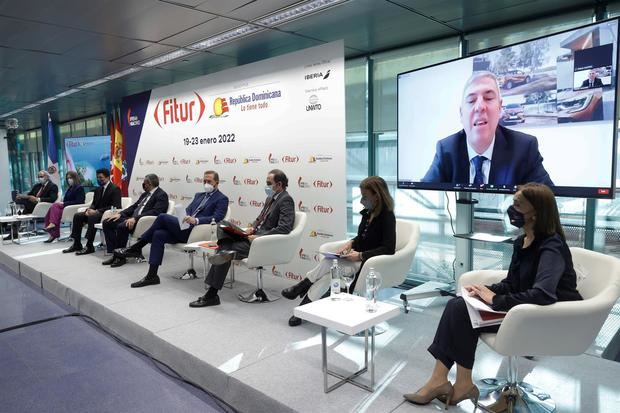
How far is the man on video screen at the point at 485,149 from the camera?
10.7ft

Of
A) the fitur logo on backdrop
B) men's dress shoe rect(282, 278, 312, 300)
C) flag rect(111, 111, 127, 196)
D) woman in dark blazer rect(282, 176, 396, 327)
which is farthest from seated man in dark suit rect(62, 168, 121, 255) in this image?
woman in dark blazer rect(282, 176, 396, 327)

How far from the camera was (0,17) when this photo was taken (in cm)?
401

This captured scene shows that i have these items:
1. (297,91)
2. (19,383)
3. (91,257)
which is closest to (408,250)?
(297,91)

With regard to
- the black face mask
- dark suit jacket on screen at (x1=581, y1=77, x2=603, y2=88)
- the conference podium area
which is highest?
dark suit jacket on screen at (x1=581, y1=77, x2=603, y2=88)

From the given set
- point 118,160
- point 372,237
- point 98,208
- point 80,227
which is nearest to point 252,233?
point 372,237

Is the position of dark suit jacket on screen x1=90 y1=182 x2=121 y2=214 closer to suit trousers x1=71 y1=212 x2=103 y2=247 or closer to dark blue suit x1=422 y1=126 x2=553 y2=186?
suit trousers x1=71 y1=212 x2=103 y2=247

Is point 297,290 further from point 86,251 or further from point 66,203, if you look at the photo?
point 66,203

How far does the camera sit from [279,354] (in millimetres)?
2998

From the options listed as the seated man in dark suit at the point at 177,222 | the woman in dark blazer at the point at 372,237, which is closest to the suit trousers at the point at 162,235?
the seated man in dark suit at the point at 177,222

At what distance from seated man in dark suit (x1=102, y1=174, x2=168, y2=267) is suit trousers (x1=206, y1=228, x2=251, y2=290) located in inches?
69.1

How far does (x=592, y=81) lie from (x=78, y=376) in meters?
3.96

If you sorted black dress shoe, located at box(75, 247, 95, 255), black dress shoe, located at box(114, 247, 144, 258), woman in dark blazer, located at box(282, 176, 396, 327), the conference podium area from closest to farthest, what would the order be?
the conference podium area < woman in dark blazer, located at box(282, 176, 396, 327) < black dress shoe, located at box(114, 247, 144, 258) < black dress shoe, located at box(75, 247, 95, 255)

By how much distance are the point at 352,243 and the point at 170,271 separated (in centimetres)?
270

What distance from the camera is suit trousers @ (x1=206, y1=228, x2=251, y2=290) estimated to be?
402cm
